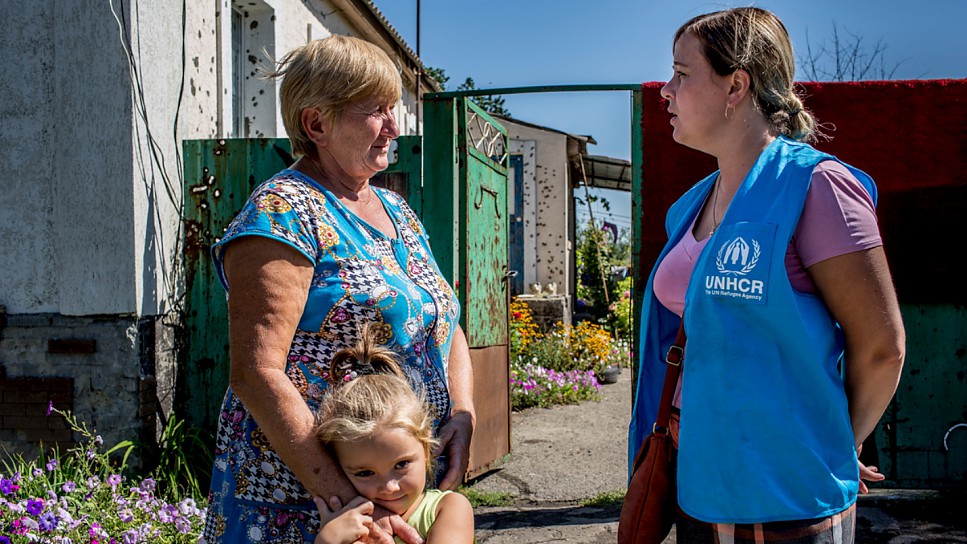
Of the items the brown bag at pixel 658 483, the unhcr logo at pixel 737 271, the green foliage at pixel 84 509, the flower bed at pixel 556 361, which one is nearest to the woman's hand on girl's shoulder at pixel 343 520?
the brown bag at pixel 658 483

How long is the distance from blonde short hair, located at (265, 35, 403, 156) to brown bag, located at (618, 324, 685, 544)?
36.4 inches

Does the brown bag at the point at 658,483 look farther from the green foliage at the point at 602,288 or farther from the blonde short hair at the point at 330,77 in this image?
the green foliage at the point at 602,288

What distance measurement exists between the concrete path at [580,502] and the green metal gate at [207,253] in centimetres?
188

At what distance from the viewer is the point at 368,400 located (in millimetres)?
1553

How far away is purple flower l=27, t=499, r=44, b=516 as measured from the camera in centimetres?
310

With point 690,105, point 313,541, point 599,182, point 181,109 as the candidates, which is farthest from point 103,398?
point 599,182

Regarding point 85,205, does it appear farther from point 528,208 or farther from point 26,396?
point 528,208

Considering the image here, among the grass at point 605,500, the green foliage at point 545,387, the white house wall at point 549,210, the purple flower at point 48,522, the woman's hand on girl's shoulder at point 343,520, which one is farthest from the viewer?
the white house wall at point 549,210

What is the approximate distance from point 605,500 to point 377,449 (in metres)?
3.84

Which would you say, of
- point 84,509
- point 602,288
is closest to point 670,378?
point 84,509

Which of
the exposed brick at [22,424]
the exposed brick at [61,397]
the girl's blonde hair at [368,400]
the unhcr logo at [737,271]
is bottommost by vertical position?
the exposed brick at [22,424]

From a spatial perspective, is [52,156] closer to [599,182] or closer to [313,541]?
[313,541]

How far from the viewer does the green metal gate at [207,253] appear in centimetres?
482

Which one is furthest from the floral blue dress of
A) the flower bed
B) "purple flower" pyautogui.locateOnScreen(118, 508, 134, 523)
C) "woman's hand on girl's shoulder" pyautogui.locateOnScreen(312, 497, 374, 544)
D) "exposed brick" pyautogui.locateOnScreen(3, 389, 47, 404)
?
the flower bed
